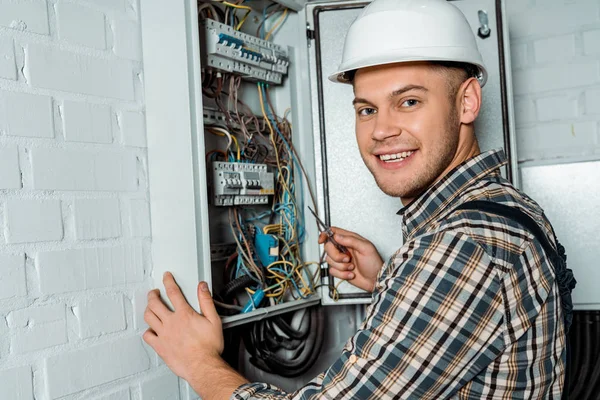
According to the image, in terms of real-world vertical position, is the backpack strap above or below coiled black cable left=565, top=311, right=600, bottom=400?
above

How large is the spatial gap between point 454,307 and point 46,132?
2.68 ft

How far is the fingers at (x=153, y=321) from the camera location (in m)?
1.38

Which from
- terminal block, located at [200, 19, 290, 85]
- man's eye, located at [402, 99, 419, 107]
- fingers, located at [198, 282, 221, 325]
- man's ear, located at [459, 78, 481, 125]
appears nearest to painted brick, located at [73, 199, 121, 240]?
fingers, located at [198, 282, 221, 325]

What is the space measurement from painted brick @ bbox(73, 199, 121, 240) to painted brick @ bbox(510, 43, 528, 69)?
1.49 meters

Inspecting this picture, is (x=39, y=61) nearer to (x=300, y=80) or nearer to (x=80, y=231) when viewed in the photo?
(x=80, y=231)

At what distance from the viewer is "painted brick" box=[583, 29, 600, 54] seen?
2.13 meters

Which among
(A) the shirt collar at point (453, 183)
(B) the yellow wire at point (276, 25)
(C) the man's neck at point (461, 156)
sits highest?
(B) the yellow wire at point (276, 25)

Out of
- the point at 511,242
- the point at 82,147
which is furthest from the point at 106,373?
the point at 511,242

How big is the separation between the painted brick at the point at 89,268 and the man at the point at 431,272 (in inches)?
3.4

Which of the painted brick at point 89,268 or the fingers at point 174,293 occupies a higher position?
the painted brick at point 89,268

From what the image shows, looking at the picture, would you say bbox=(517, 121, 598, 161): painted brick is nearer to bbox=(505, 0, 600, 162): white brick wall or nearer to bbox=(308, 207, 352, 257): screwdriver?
bbox=(505, 0, 600, 162): white brick wall

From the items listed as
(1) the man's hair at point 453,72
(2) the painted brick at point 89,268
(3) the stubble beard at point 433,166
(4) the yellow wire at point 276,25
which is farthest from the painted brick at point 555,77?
(2) the painted brick at point 89,268

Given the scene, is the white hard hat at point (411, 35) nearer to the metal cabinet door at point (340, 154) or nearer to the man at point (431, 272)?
the man at point (431, 272)

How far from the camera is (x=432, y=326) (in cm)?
98
